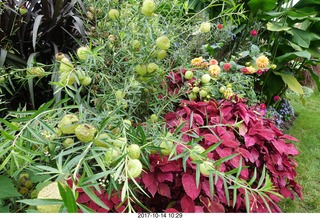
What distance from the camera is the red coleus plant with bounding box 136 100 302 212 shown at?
1.11 meters

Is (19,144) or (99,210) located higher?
(19,144)

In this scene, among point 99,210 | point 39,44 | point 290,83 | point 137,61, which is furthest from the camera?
point 290,83

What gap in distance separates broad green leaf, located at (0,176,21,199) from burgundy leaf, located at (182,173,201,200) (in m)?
0.52

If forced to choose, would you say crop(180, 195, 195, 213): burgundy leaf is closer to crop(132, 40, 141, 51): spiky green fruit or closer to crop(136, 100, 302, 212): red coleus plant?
crop(136, 100, 302, 212): red coleus plant

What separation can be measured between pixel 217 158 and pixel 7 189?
0.76 metres

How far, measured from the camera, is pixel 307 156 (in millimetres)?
2908

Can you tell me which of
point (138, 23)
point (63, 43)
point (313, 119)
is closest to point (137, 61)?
point (138, 23)

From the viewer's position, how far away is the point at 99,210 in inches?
38.8

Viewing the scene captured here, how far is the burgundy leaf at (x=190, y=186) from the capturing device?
3.52 ft

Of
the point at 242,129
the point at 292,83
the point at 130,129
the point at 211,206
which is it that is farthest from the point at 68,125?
the point at 292,83

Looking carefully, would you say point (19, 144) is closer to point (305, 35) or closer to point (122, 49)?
point (122, 49)

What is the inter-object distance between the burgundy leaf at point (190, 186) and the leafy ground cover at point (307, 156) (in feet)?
4.14

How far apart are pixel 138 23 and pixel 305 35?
2.47m

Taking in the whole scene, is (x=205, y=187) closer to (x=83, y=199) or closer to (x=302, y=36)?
Result: (x=83, y=199)
